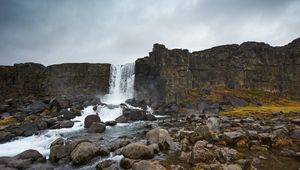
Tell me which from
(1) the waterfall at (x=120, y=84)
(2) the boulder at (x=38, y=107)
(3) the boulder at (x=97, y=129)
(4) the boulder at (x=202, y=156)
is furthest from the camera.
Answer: (1) the waterfall at (x=120, y=84)

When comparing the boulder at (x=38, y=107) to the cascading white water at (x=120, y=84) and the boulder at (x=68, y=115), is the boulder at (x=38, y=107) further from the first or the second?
the cascading white water at (x=120, y=84)

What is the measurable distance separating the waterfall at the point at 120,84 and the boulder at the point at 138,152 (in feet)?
154

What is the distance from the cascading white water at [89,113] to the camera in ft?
71.1

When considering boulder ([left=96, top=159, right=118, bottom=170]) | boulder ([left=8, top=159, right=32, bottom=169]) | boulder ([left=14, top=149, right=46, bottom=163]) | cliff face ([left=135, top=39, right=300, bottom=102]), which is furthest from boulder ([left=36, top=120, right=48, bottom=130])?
cliff face ([left=135, top=39, right=300, bottom=102])

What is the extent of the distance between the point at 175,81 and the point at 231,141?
142 ft

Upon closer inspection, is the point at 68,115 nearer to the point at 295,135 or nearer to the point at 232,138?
the point at 232,138

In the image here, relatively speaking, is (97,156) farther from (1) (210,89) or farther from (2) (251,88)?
(2) (251,88)

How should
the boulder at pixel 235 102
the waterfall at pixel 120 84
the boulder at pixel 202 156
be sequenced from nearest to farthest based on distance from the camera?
1. the boulder at pixel 202 156
2. the boulder at pixel 235 102
3. the waterfall at pixel 120 84

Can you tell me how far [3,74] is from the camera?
232 ft

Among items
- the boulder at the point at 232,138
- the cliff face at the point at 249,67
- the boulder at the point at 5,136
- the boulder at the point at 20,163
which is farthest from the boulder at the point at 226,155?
the cliff face at the point at 249,67

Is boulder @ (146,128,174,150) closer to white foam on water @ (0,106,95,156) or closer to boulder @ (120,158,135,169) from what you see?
boulder @ (120,158,135,169)

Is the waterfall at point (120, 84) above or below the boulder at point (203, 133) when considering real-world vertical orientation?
above

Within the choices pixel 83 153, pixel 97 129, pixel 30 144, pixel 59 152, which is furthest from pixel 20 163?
pixel 97 129

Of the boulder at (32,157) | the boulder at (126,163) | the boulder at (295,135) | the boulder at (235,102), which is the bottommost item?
the boulder at (32,157)
